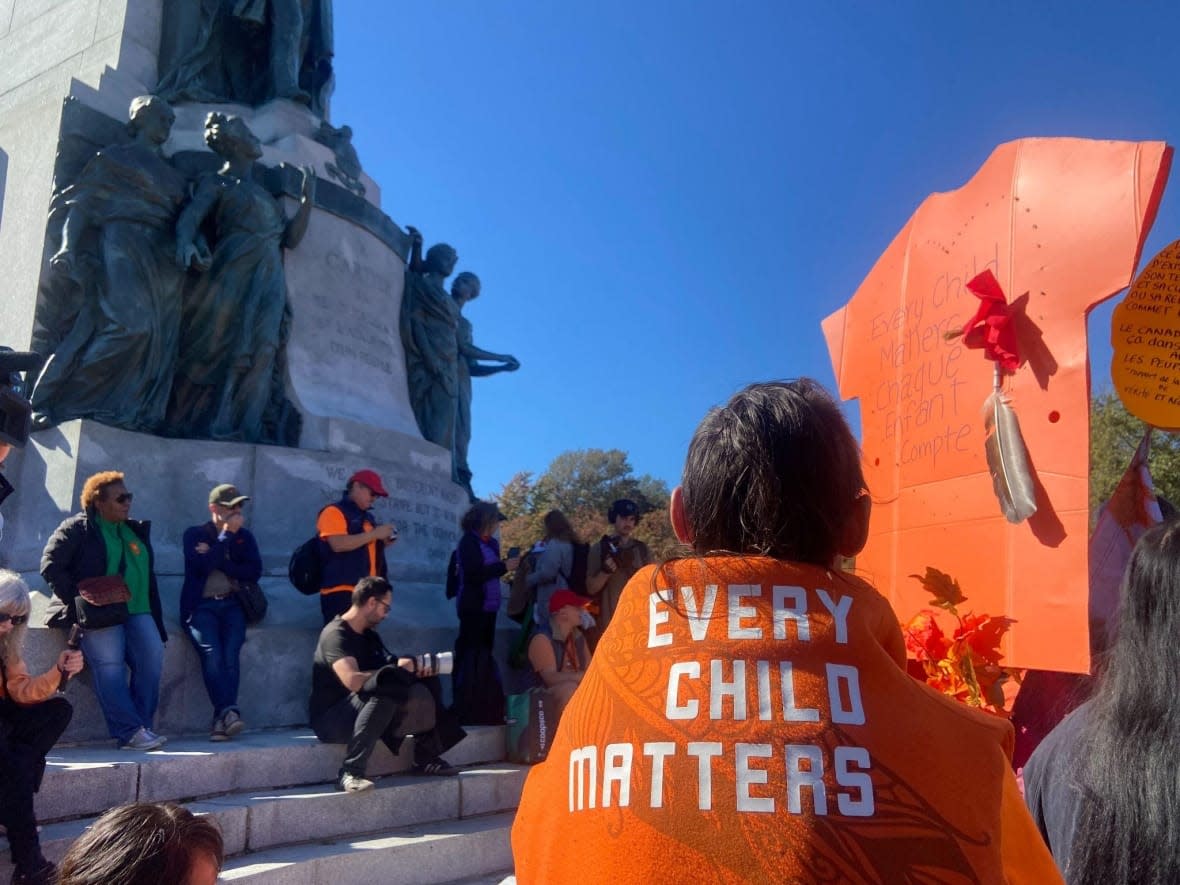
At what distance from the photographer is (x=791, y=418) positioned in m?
1.32

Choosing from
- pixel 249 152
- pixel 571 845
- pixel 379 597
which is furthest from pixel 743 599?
pixel 249 152

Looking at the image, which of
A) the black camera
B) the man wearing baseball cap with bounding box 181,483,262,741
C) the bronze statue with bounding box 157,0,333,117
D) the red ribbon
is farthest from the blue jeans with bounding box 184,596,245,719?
the bronze statue with bounding box 157,0,333,117

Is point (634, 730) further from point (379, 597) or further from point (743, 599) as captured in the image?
point (379, 597)

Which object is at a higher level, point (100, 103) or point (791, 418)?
point (100, 103)

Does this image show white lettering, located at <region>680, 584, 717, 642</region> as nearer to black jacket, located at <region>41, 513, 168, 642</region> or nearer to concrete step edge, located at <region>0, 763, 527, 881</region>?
concrete step edge, located at <region>0, 763, 527, 881</region>

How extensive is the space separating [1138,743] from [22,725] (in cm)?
402

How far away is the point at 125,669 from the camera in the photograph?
532 cm

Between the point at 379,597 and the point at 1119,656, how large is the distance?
183 inches

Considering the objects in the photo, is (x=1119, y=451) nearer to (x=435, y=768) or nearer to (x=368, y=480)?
(x=368, y=480)

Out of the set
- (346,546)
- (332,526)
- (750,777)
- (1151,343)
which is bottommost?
(750,777)

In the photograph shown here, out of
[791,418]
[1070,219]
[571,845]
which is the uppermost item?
[1070,219]

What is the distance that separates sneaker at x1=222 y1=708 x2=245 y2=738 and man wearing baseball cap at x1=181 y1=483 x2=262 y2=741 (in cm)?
12

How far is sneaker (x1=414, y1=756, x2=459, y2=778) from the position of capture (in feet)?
18.0

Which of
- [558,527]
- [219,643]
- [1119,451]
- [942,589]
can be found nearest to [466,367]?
[558,527]
